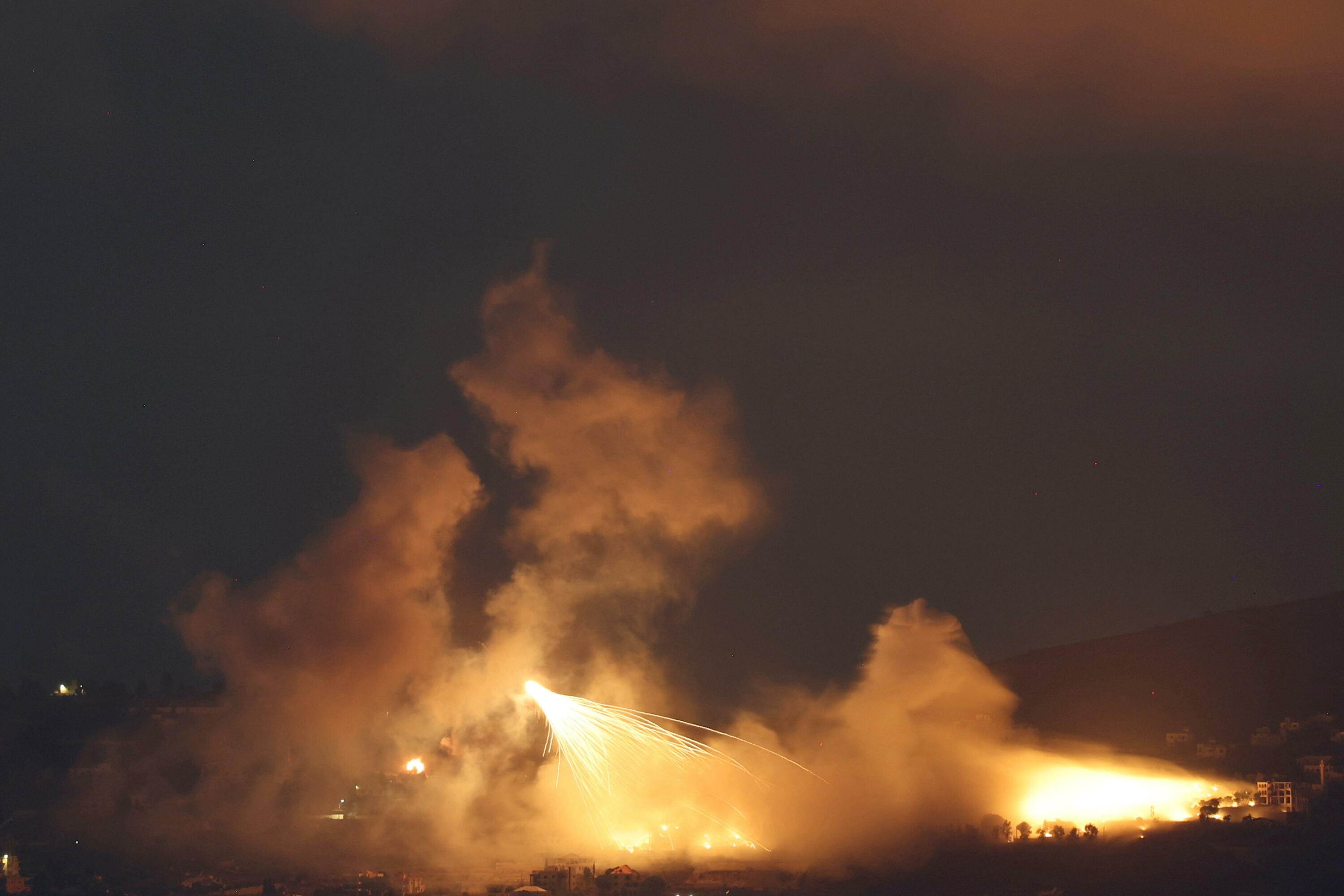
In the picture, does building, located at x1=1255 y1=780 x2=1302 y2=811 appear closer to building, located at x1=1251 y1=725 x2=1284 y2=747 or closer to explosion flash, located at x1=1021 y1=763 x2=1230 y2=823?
explosion flash, located at x1=1021 y1=763 x2=1230 y2=823

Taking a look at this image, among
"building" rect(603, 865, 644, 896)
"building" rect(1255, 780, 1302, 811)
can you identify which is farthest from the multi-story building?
"building" rect(603, 865, 644, 896)

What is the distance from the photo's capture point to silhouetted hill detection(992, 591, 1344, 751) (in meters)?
53.0

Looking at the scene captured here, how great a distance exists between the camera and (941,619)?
47688 mm

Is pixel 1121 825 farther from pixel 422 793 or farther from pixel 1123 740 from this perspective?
pixel 422 793

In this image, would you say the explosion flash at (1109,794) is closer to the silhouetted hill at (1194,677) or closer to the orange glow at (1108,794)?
the orange glow at (1108,794)

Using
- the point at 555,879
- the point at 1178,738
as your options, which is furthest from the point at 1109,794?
the point at 555,879

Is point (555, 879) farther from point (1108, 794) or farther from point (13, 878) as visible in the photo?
point (1108, 794)

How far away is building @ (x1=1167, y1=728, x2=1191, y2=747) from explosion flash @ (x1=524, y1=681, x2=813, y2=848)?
1719cm

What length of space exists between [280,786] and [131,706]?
20.1 meters

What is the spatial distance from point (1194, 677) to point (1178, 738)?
8645 mm

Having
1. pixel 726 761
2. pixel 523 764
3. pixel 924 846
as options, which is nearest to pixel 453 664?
pixel 523 764

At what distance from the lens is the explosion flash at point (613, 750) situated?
144 ft

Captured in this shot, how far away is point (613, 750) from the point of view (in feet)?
148

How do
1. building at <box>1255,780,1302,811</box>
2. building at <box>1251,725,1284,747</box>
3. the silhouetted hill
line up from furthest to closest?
the silhouetted hill
building at <box>1251,725,1284,747</box>
building at <box>1255,780,1302,811</box>
